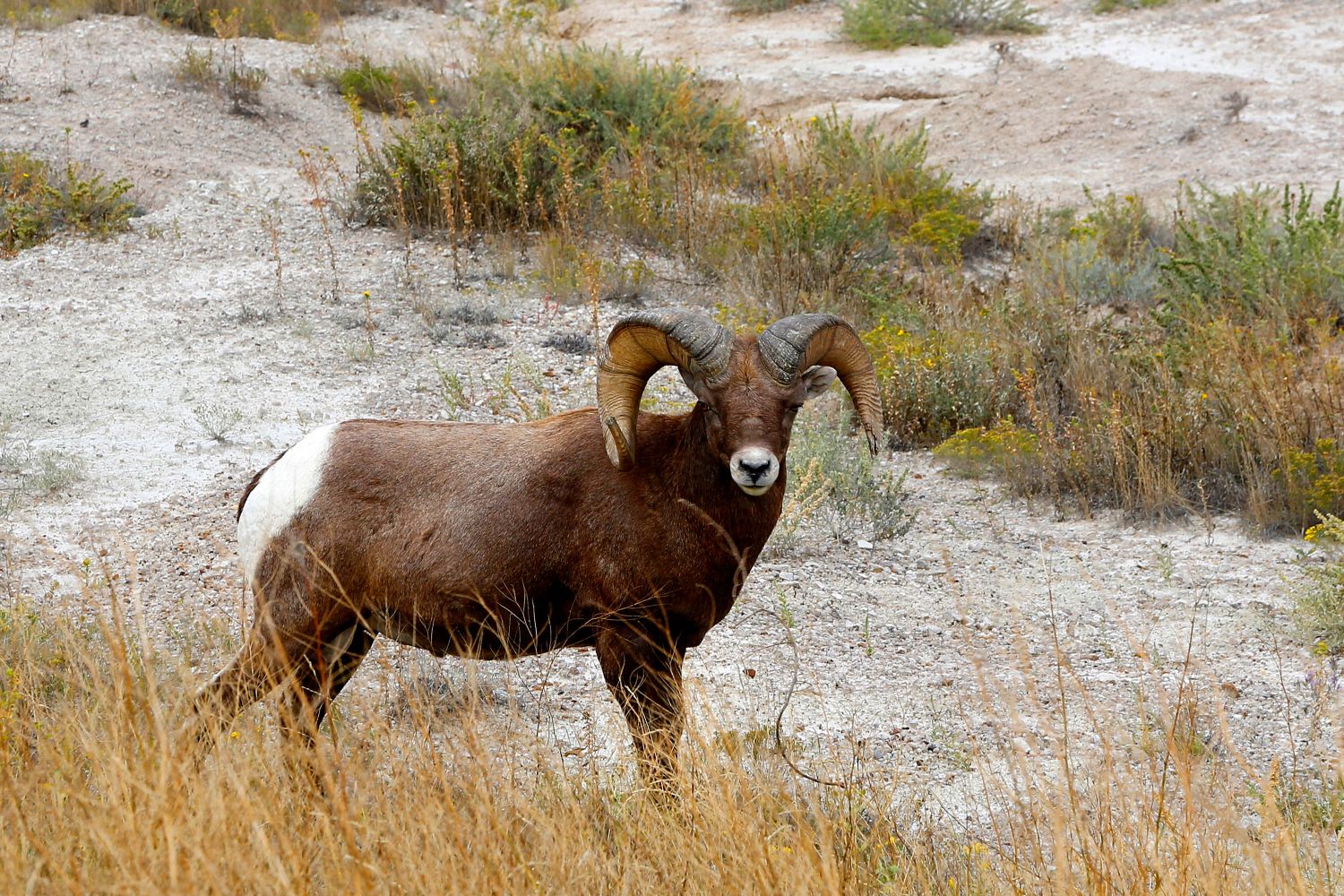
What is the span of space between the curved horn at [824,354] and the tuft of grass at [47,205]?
7976 mm

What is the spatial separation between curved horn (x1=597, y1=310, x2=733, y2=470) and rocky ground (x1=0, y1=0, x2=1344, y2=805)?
833 millimetres

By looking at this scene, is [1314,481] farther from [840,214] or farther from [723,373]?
[723,373]

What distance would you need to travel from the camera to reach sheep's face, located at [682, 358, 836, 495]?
13.8 feet

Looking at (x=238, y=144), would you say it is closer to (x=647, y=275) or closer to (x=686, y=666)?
(x=647, y=275)

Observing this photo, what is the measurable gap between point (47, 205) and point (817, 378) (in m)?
8.38

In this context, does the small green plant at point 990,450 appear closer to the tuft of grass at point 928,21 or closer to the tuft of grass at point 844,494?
the tuft of grass at point 844,494

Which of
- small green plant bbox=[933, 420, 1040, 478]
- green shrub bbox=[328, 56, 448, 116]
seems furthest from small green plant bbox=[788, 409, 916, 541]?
green shrub bbox=[328, 56, 448, 116]

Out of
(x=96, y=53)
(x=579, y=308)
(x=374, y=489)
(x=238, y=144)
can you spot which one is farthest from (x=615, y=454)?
(x=96, y=53)

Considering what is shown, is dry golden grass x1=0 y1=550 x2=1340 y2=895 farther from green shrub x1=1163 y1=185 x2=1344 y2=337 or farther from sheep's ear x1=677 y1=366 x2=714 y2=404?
green shrub x1=1163 y1=185 x2=1344 y2=337

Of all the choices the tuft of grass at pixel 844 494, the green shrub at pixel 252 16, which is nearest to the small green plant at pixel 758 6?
the green shrub at pixel 252 16

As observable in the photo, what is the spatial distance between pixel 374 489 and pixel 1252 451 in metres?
5.39

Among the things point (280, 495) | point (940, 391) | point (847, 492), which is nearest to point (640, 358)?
point (280, 495)

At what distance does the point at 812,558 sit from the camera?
7.22 m

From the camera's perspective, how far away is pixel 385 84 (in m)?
14.1
